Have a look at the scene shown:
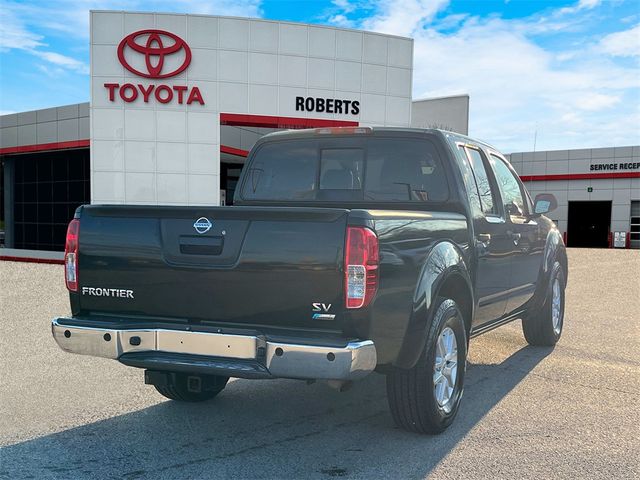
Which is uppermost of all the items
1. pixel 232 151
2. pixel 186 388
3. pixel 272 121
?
pixel 272 121

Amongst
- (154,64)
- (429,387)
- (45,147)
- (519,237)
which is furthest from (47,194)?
(429,387)

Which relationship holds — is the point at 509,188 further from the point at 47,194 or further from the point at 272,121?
the point at 47,194

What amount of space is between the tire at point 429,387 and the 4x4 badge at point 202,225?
1.43 metres

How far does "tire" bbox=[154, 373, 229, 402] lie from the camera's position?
187 inches

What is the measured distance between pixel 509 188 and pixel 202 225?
3512 millimetres

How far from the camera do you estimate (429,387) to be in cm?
403

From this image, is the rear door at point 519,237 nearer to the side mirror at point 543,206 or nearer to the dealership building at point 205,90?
the side mirror at point 543,206

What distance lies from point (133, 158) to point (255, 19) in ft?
19.1

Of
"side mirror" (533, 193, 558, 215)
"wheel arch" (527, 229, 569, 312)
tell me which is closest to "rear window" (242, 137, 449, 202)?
"side mirror" (533, 193, 558, 215)

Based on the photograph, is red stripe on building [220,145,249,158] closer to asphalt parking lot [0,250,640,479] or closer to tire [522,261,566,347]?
asphalt parking lot [0,250,640,479]

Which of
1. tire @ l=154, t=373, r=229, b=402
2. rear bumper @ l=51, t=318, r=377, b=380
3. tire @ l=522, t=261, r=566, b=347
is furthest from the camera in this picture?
tire @ l=522, t=261, r=566, b=347

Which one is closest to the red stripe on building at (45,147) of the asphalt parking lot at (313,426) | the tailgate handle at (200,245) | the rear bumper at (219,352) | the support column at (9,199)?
the support column at (9,199)

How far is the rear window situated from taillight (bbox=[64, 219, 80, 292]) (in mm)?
1835

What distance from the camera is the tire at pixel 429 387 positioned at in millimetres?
3990
